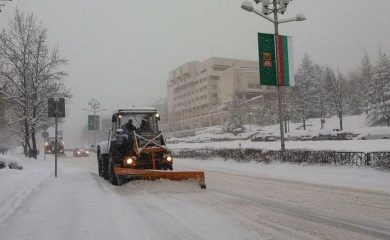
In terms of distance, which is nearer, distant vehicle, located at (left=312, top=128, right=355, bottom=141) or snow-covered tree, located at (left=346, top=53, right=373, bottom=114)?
distant vehicle, located at (left=312, top=128, right=355, bottom=141)

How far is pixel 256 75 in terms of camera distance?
122 m

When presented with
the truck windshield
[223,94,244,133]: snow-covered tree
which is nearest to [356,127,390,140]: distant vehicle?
the truck windshield

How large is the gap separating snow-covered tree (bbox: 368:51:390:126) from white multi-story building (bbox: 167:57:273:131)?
44.1 metres

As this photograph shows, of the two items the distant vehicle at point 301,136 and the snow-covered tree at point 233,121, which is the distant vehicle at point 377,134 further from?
the snow-covered tree at point 233,121

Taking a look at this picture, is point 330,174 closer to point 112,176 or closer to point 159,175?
point 159,175

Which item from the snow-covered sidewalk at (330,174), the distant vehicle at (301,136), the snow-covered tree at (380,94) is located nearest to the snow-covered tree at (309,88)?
the snow-covered tree at (380,94)

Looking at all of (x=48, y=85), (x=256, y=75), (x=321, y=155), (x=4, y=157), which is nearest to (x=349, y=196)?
(x=321, y=155)

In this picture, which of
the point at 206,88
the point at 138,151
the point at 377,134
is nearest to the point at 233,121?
the point at 377,134

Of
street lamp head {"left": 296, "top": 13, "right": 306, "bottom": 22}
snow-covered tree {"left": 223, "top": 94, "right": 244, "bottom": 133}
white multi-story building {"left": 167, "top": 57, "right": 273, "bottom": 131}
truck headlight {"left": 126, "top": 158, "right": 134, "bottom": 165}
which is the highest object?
white multi-story building {"left": 167, "top": 57, "right": 273, "bottom": 131}

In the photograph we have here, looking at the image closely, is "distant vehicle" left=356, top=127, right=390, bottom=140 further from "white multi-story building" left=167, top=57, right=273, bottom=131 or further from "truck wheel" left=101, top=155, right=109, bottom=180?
"white multi-story building" left=167, top=57, right=273, bottom=131

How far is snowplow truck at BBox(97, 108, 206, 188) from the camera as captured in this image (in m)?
13.5

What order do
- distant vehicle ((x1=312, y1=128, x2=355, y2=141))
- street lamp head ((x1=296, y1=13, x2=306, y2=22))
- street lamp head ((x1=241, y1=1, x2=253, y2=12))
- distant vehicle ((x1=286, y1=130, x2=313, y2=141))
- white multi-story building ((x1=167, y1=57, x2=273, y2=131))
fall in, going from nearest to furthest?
street lamp head ((x1=241, y1=1, x2=253, y2=12)), street lamp head ((x1=296, y1=13, x2=306, y2=22)), distant vehicle ((x1=312, y1=128, x2=355, y2=141)), distant vehicle ((x1=286, y1=130, x2=313, y2=141)), white multi-story building ((x1=167, y1=57, x2=273, y2=131))

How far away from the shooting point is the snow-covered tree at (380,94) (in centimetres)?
6059

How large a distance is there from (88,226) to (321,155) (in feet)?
46.0
